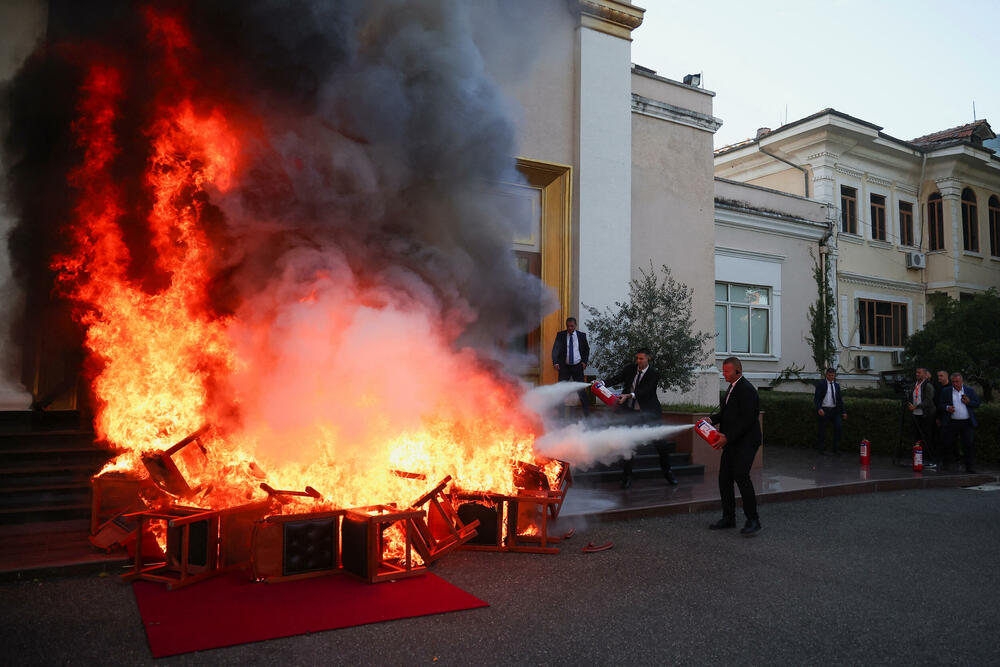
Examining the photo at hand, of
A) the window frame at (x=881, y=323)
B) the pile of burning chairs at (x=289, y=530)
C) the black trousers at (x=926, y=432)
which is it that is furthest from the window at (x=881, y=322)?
the pile of burning chairs at (x=289, y=530)

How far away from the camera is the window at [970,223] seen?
77.8 ft

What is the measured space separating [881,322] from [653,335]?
1367 centimetres

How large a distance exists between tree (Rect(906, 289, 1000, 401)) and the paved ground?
37.5ft

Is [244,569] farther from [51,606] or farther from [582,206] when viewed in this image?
[582,206]

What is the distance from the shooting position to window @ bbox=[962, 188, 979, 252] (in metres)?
23.7

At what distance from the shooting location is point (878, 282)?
21.6 m

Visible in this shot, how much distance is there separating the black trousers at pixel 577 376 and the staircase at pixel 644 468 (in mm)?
1030

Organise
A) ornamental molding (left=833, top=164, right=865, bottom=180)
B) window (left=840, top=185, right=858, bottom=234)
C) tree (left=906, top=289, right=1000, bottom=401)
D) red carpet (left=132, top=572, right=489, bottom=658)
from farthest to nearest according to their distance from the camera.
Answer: window (left=840, top=185, right=858, bottom=234)
ornamental molding (left=833, top=164, right=865, bottom=180)
tree (left=906, top=289, right=1000, bottom=401)
red carpet (left=132, top=572, right=489, bottom=658)

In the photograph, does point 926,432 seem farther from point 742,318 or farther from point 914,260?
point 914,260

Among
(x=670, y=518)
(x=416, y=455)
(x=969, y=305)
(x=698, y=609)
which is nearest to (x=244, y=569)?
(x=416, y=455)

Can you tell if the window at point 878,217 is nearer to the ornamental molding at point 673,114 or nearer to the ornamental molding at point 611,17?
the ornamental molding at point 673,114

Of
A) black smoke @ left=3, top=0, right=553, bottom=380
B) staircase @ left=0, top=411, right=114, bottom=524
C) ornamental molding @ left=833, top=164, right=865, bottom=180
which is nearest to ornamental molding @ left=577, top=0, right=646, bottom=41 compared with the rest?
black smoke @ left=3, top=0, right=553, bottom=380

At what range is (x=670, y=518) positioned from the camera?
7805 millimetres

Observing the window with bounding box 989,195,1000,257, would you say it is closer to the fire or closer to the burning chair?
the fire
